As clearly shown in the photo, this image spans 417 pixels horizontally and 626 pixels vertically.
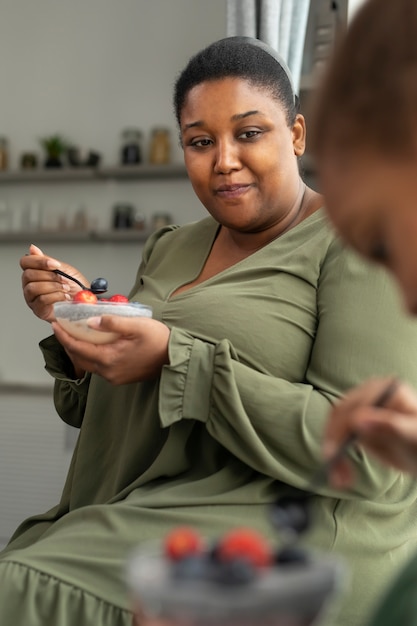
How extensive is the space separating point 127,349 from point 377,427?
0.75 meters

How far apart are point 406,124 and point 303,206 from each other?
1.12m

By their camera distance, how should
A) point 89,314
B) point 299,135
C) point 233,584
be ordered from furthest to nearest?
point 299,135 < point 89,314 < point 233,584

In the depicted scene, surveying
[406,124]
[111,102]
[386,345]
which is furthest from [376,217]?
[111,102]

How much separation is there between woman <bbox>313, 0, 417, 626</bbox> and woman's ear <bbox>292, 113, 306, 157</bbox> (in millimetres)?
1074

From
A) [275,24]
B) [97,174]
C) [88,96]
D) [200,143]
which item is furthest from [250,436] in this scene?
[88,96]

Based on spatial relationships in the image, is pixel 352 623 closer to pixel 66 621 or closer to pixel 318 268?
pixel 66 621

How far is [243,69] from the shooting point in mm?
1611

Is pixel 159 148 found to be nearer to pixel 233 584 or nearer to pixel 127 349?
pixel 127 349

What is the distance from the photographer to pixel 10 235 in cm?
464

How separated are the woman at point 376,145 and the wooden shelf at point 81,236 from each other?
12.3 feet

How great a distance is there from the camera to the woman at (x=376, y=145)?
57cm

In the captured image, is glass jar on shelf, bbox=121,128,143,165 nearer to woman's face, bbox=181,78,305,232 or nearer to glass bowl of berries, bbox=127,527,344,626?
woman's face, bbox=181,78,305,232

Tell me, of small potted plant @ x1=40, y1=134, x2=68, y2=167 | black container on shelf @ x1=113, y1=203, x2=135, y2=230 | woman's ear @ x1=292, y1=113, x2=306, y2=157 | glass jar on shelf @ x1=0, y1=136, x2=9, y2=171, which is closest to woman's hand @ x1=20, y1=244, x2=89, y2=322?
woman's ear @ x1=292, y1=113, x2=306, y2=157

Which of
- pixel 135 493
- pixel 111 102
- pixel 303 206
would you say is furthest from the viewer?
pixel 111 102
